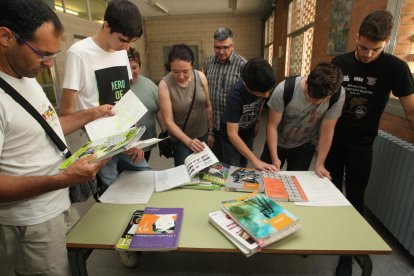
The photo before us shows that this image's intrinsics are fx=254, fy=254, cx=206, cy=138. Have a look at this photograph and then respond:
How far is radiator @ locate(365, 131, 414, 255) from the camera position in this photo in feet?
5.21

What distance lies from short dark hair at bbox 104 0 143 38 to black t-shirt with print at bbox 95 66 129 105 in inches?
8.6

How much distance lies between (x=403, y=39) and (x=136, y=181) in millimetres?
2090

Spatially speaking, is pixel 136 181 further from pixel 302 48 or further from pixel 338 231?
pixel 302 48

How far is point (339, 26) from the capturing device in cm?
263

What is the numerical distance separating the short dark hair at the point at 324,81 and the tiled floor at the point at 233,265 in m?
1.09

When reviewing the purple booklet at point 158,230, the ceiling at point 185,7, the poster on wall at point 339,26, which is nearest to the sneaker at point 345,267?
the purple booklet at point 158,230

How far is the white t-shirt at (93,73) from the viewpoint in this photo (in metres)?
1.22

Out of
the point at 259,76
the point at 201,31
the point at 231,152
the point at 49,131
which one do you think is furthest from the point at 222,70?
the point at 201,31

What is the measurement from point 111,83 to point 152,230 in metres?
0.80

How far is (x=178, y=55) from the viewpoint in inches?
60.5

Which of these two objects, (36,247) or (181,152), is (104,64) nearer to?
(181,152)

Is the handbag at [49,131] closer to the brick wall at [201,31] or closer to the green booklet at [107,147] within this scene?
the green booklet at [107,147]

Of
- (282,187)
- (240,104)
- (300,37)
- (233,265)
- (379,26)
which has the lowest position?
(233,265)

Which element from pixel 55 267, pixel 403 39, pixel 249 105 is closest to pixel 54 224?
pixel 55 267
